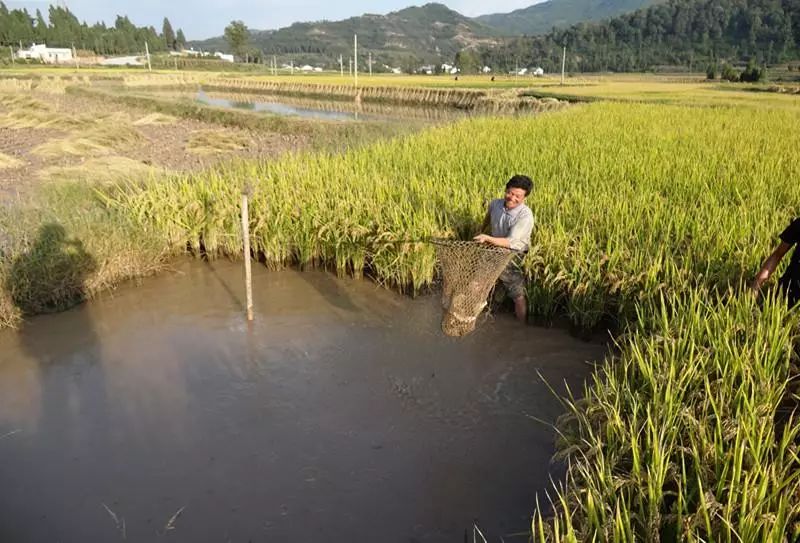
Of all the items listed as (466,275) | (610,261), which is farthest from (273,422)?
(610,261)

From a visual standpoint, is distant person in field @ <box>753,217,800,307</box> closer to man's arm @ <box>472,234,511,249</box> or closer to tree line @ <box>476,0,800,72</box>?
man's arm @ <box>472,234,511,249</box>

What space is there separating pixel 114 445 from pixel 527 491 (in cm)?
231

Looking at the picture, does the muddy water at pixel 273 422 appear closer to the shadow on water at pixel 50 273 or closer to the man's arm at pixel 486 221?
the shadow on water at pixel 50 273

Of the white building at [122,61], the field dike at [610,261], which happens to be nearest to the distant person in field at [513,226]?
the field dike at [610,261]

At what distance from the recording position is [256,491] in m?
2.66

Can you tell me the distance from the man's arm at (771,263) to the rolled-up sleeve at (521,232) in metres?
1.43

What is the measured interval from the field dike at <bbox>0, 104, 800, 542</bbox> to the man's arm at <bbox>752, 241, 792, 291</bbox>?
0.17 m

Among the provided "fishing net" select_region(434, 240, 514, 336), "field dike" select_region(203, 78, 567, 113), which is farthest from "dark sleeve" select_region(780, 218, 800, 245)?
"field dike" select_region(203, 78, 567, 113)

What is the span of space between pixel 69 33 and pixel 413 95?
6982cm

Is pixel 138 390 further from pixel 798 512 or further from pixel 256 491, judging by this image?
pixel 798 512

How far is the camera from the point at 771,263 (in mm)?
2957

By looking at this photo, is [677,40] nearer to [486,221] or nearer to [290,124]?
[290,124]

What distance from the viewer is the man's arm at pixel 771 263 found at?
2.89 m

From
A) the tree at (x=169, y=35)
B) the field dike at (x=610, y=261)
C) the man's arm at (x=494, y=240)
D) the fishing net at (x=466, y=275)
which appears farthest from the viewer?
the tree at (x=169, y=35)
